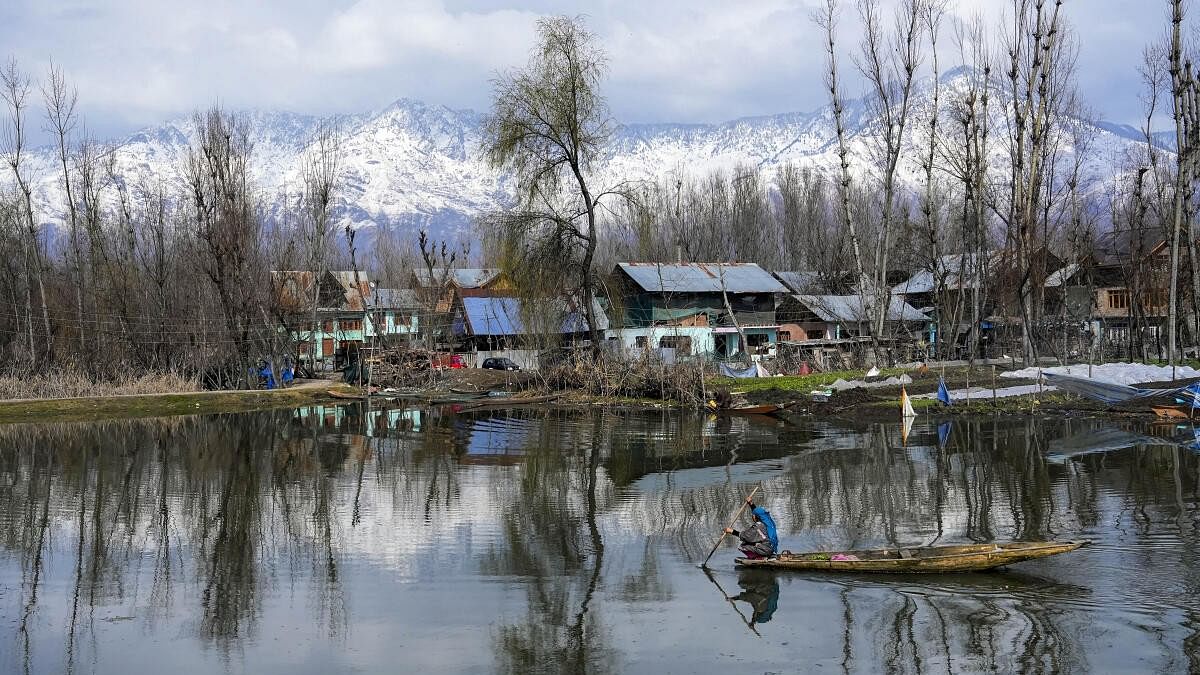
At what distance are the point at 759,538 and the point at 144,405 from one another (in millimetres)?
33521

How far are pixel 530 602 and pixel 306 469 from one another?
1440 cm

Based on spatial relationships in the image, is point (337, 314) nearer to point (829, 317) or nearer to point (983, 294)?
point (829, 317)

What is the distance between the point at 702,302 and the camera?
6769cm

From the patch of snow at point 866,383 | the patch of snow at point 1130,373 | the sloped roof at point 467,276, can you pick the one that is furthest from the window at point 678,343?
the sloped roof at point 467,276

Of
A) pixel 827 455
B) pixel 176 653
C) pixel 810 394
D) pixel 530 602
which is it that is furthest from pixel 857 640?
pixel 810 394

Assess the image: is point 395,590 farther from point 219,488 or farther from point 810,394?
point 810,394

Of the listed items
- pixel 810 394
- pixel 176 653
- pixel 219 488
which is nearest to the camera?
pixel 176 653

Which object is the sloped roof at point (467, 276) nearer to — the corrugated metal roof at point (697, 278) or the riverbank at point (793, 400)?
the corrugated metal roof at point (697, 278)

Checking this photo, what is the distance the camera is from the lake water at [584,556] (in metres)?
12.6

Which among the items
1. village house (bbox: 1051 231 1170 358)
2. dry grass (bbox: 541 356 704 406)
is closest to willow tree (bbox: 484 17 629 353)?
dry grass (bbox: 541 356 704 406)

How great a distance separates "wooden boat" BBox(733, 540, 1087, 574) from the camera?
14898mm

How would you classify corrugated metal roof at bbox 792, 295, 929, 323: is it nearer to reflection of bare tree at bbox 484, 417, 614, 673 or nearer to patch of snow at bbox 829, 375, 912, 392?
patch of snow at bbox 829, 375, 912, 392

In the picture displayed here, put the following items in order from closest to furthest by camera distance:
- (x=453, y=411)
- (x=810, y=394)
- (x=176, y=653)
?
(x=176, y=653)
(x=810, y=394)
(x=453, y=411)

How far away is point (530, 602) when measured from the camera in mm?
14805
